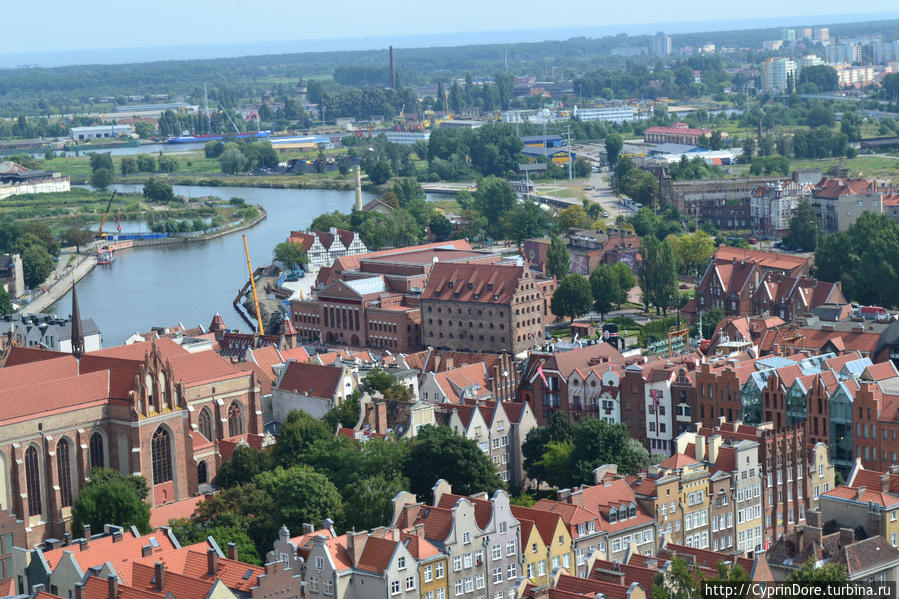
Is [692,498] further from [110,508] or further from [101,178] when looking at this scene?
[101,178]

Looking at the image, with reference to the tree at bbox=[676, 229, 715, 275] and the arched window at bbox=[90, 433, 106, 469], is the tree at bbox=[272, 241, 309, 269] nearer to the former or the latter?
the tree at bbox=[676, 229, 715, 275]

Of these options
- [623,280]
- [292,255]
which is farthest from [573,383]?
[292,255]

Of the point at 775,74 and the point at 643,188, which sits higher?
the point at 775,74

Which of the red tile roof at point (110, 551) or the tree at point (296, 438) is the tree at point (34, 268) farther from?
the red tile roof at point (110, 551)

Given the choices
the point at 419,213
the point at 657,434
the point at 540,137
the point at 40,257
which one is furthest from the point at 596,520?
the point at 540,137

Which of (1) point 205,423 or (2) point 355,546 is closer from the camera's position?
(2) point 355,546

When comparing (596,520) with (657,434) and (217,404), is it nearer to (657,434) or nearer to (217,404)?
(657,434)

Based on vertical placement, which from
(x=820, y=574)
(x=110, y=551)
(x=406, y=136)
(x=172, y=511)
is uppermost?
(x=820, y=574)
